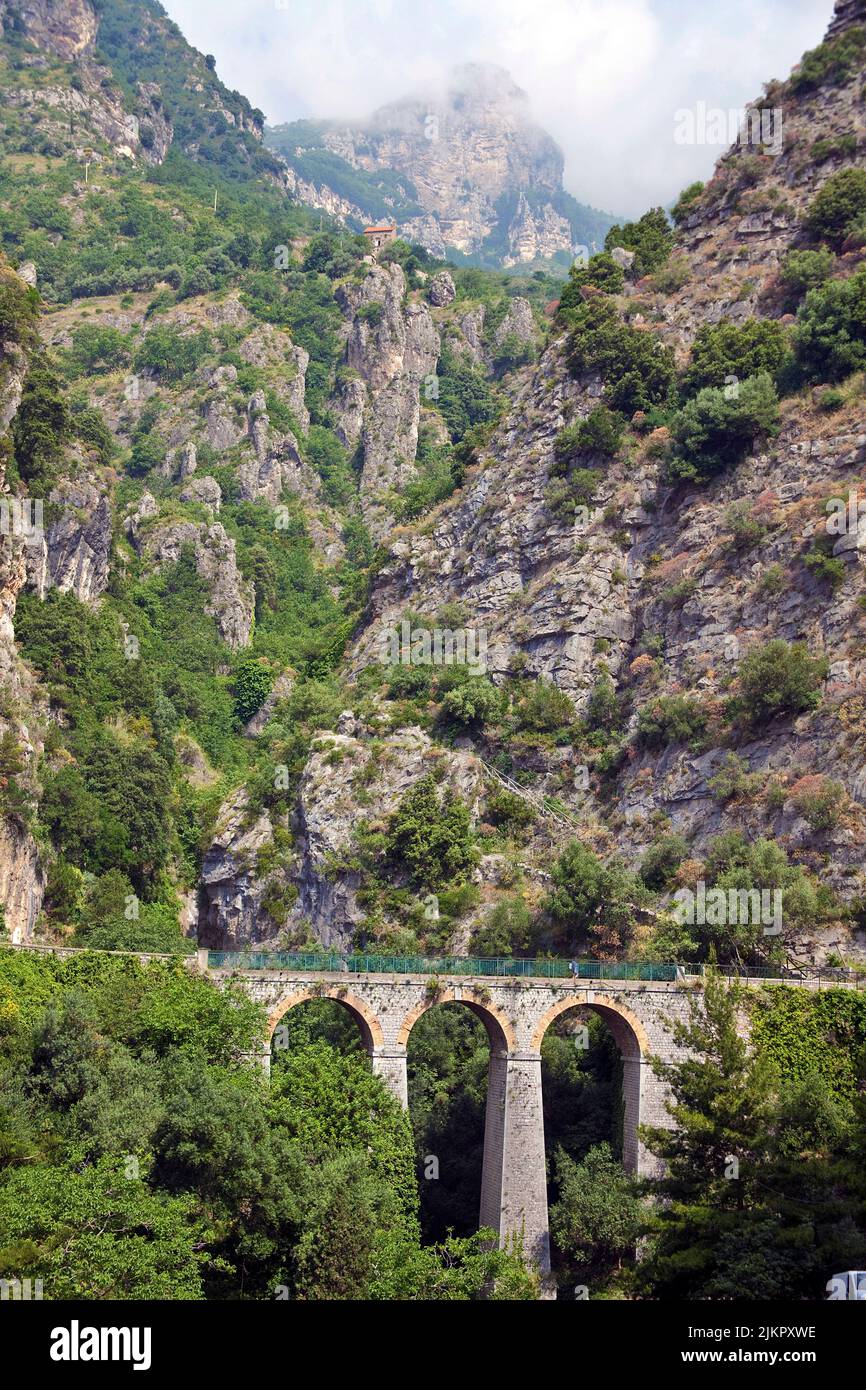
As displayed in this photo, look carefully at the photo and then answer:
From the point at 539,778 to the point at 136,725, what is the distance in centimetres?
2334

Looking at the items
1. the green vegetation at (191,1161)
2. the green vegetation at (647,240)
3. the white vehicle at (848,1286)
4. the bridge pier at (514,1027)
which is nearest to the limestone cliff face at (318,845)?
the bridge pier at (514,1027)

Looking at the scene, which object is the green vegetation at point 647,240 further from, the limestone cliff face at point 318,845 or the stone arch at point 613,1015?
the stone arch at point 613,1015

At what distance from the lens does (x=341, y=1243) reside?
30.4 meters

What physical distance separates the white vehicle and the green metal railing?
1531 cm

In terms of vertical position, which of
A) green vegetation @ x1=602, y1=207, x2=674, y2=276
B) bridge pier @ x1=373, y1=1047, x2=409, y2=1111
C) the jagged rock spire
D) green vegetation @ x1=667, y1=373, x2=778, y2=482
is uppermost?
the jagged rock spire

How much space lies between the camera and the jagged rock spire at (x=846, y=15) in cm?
7806

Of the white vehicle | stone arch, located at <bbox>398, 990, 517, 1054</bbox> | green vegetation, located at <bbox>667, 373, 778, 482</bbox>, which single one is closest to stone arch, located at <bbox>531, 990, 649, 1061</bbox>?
stone arch, located at <bbox>398, 990, 517, 1054</bbox>

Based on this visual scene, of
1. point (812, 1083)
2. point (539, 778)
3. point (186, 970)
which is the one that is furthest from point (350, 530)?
point (812, 1083)

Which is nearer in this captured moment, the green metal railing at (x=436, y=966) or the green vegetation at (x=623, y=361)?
the green metal railing at (x=436, y=966)

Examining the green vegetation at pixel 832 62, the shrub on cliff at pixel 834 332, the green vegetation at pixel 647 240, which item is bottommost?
the shrub on cliff at pixel 834 332

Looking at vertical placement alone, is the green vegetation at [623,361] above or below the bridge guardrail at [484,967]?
above

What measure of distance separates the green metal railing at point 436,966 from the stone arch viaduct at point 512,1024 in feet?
1.64

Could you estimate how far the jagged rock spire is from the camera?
78062 mm

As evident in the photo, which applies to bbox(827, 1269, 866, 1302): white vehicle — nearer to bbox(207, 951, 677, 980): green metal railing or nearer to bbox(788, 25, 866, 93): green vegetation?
bbox(207, 951, 677, 980): green metal railing
